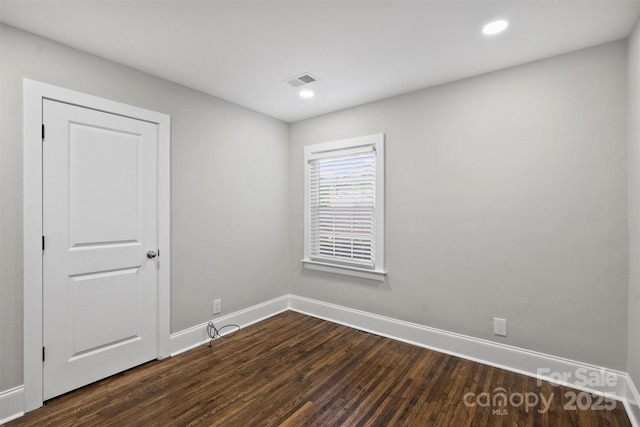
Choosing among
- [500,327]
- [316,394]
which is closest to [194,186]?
[316,394]

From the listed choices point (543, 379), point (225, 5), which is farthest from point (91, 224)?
point (543, 379)

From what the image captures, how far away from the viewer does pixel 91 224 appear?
2332 millimetres

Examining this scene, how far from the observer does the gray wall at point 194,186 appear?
197 centimetres

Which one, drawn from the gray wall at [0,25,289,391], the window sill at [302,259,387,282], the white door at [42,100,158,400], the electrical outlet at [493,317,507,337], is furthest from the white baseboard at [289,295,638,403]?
the white door at [42,100,158,400]

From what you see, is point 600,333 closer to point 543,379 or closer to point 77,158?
point 543,379

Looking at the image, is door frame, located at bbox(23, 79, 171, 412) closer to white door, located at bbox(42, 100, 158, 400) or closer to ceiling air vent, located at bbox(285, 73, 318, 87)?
white door, located at bbox(42, 100, 158, 400)

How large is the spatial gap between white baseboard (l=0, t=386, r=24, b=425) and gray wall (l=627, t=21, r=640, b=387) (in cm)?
400

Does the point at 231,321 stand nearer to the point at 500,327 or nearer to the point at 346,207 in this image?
the point at 346,207

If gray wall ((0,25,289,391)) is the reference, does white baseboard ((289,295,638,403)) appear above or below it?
below

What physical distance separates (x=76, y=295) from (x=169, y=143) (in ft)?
4.77

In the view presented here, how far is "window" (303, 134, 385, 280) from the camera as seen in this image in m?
3.32

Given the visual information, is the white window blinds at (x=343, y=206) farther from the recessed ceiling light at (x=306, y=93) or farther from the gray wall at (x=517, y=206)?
the recessed ceiling light at (x=306, y=93)

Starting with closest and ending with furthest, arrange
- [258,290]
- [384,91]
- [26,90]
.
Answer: [26,90], [384,91], [258,290]

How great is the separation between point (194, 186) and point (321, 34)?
1.88 meters
